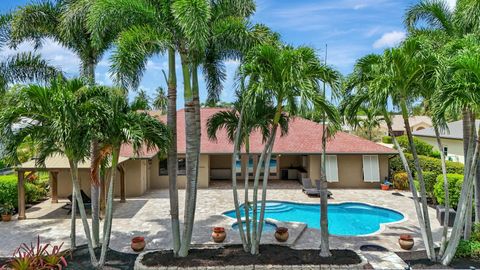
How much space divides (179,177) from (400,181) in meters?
14.4

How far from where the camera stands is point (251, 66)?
9906 mm

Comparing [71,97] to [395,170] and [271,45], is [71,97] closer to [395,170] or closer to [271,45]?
[271,45]

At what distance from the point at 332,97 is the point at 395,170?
60.0ft

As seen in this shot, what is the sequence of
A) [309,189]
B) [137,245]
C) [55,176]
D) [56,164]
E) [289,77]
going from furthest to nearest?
[309,189], [55,176], [56,164], [137,245], [289,77]

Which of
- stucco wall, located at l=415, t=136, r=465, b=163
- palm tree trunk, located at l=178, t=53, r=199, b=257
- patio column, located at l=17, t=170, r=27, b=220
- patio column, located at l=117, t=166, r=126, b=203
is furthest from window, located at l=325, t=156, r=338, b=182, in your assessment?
patio column, located at l=17, t=170, r=27, b=220

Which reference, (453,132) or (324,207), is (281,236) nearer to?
(324,207)

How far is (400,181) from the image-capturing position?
77.0ft

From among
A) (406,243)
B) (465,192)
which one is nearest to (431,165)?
(406,243)

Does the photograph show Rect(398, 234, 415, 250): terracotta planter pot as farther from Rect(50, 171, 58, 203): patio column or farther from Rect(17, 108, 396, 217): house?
Rect(50, 171, 58, 203): patio column

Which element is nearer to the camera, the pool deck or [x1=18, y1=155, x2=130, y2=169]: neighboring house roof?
the pool deck

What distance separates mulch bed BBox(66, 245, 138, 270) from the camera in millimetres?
10664

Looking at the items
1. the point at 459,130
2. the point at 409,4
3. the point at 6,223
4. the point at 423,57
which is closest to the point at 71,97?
the point at 423,57

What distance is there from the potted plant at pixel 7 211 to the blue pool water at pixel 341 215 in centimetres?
1003

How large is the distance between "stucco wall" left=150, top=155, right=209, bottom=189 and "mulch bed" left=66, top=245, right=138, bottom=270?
1211 centimetres
